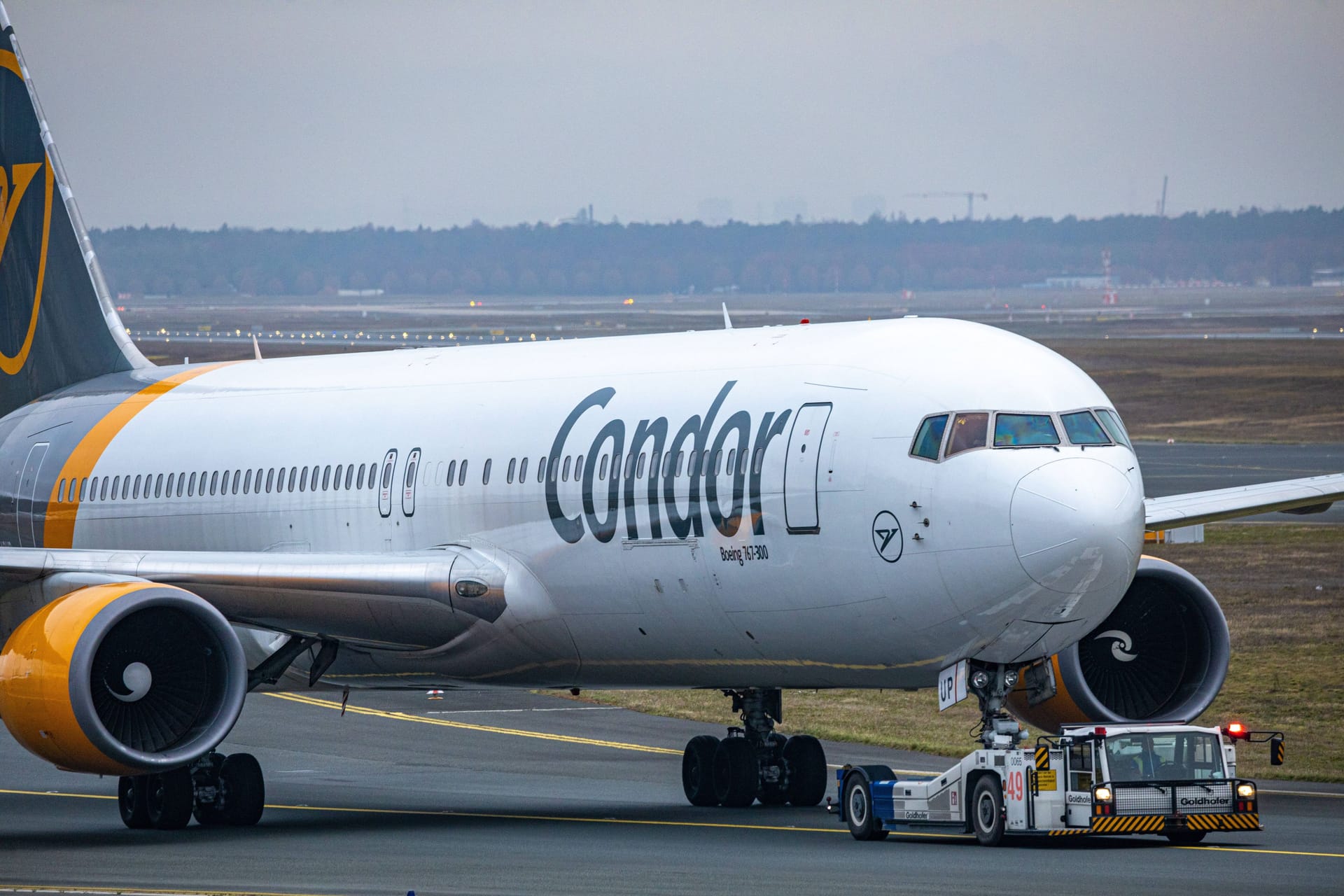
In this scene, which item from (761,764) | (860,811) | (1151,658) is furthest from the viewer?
(761,764)

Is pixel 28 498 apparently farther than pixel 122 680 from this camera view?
Yes

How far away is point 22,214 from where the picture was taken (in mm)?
32031

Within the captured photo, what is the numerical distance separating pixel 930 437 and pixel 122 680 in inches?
349

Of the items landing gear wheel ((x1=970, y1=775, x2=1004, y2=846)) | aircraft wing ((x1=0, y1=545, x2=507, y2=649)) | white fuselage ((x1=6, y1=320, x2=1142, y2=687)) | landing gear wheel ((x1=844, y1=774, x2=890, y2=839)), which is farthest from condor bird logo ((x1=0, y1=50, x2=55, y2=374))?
landing gear wheel ((x1=970, y1=775, x2=1004, y2=846))

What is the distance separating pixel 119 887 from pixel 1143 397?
265ft

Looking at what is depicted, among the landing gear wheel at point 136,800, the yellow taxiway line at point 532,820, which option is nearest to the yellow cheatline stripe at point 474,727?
the yellow taxiway line at point 532,820

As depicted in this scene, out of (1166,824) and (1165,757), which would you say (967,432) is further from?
(1166,824)

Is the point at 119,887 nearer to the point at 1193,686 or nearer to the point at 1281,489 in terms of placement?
the point at 1193,686

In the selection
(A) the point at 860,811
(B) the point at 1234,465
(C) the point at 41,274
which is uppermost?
(C) the point at 41,274

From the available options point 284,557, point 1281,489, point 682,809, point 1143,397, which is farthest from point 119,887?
point 1143,397

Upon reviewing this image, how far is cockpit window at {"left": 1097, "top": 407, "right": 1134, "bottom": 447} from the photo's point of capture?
1969 cm

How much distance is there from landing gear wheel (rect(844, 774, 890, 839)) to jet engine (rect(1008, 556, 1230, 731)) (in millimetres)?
2984

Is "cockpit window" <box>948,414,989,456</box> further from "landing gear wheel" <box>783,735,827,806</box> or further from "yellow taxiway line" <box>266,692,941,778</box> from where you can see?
"yellow taxiway line" <box>266,692,941,778</box>

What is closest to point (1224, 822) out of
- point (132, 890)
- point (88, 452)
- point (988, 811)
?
point (988, 811)
